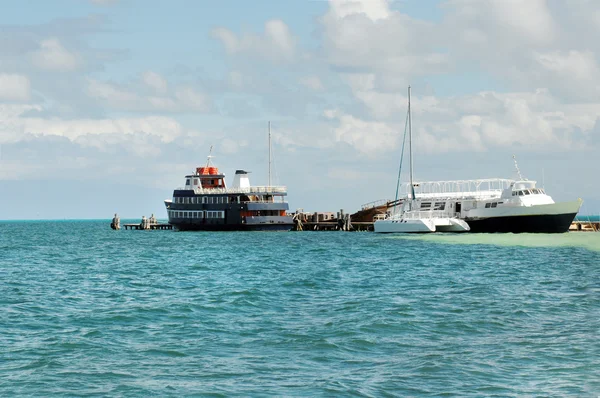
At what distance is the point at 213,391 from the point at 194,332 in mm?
6206

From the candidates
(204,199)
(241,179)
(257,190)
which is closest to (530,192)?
(257,190)

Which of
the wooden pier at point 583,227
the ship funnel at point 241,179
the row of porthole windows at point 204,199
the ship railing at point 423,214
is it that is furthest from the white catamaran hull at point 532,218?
the ship funnel at point 241,179

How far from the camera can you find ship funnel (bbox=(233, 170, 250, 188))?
96812 millimetres

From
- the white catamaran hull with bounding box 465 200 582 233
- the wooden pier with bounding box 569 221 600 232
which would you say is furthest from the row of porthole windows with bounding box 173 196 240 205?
the wooden pier with bounding box 569 221 600 232

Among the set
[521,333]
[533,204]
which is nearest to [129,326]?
[521,333]

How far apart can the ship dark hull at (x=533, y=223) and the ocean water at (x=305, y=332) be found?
35031mm

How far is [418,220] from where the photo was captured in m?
78.4

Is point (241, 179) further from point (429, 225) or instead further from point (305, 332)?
point (305, 332)

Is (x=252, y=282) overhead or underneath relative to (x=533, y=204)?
underneath

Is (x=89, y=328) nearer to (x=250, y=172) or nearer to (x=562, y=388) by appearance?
(x=562, y=388)

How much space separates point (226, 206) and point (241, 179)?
4.94m

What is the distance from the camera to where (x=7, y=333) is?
1989 centimetres

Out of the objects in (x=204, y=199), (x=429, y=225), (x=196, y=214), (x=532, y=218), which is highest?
(x=204, y=199)

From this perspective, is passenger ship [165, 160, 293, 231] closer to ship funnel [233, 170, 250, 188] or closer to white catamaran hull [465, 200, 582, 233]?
ship funnel [233, 170, 250, 188]
